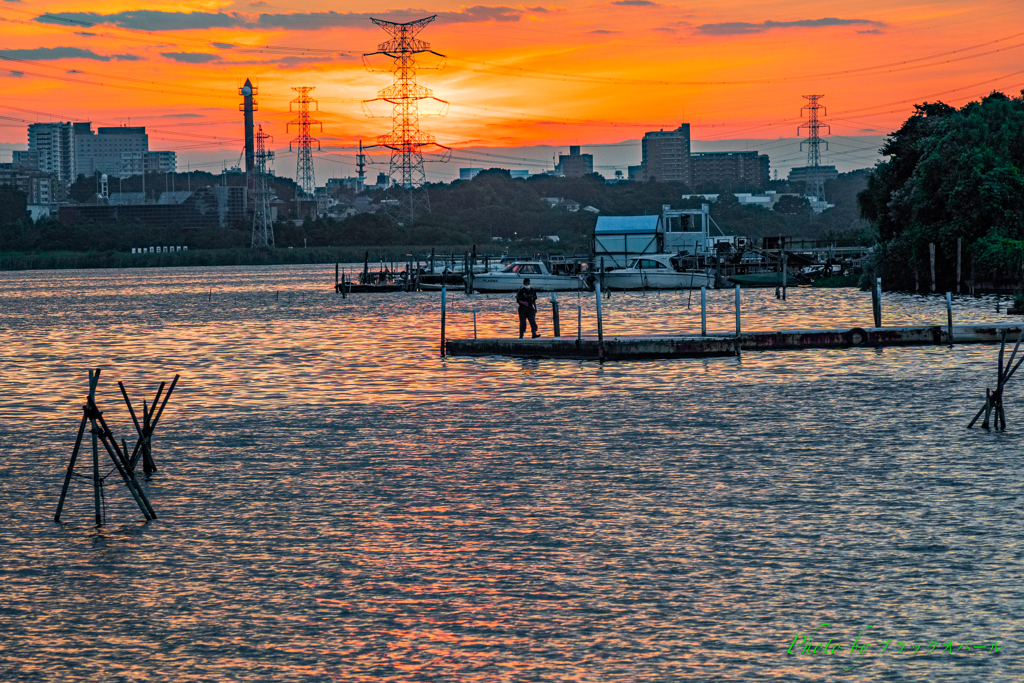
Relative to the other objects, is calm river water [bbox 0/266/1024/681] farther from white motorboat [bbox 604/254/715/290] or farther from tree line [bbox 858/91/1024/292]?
white motorboat [bbox 604/254/715/290]

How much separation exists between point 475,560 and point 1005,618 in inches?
212

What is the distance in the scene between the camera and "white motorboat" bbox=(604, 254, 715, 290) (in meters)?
87.7

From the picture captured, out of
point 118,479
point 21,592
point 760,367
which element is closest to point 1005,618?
point 21,592

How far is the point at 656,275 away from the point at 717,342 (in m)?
49.0

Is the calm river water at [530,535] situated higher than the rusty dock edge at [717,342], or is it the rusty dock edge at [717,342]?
the rusty dock edge at [717,342]

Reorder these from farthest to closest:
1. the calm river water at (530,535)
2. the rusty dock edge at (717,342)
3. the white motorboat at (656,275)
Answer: the white motorboat at (656,275), the rusty dock edge at (717,342), the calm river water at (530,535)

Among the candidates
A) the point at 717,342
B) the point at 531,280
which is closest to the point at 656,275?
the point at 531,280

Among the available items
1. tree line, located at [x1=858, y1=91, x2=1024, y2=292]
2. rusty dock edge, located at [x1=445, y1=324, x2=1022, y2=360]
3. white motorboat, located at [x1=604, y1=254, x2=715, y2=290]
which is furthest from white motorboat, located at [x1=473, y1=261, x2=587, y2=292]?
rusty dock edge, located at [x1=445, y1=324, x2=1022, y2=360]

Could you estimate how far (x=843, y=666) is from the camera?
10.2m

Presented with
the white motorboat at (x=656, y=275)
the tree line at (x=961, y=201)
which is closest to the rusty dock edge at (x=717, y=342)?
the tree line at (x=961, y=201)

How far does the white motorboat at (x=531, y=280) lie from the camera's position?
88.7m

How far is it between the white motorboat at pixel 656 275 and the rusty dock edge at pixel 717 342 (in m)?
45.7

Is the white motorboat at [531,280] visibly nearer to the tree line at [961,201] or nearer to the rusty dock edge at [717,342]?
the tree line at [961,201]

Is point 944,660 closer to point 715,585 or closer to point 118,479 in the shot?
point 715,585
